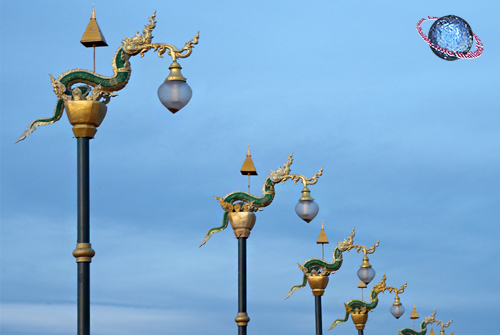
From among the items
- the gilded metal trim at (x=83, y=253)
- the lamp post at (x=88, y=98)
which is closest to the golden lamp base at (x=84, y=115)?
the lamp post at (x=88, y=98)

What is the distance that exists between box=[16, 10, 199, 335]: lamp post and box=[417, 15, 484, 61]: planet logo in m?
7.64

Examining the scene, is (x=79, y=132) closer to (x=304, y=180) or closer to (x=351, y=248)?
(x=304, y=180)

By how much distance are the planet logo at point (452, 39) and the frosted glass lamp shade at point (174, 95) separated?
815 cm

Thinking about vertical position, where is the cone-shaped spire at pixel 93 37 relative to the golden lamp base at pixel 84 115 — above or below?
above

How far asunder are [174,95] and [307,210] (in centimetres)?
667

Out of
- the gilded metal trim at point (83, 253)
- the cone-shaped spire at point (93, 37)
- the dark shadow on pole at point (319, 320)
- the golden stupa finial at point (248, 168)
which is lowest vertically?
the gilded metal trim at point (83, 253)

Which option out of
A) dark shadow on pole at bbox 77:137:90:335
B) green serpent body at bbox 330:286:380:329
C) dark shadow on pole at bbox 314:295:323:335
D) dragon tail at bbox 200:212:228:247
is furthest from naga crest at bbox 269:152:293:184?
green serpent body at bbox 330:286:380:329

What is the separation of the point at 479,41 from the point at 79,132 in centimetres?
987

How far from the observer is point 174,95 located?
995 cm

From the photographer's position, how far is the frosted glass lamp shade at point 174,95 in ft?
32.7

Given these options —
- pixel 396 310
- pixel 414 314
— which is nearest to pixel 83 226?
pixel 396 310

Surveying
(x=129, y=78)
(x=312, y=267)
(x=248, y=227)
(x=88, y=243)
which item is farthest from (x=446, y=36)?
(x=88, y=243)

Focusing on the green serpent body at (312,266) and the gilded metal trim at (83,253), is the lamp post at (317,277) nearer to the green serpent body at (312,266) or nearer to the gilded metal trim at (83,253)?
the green serpent body at (312,266)

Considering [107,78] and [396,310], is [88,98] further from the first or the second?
[396,310]
